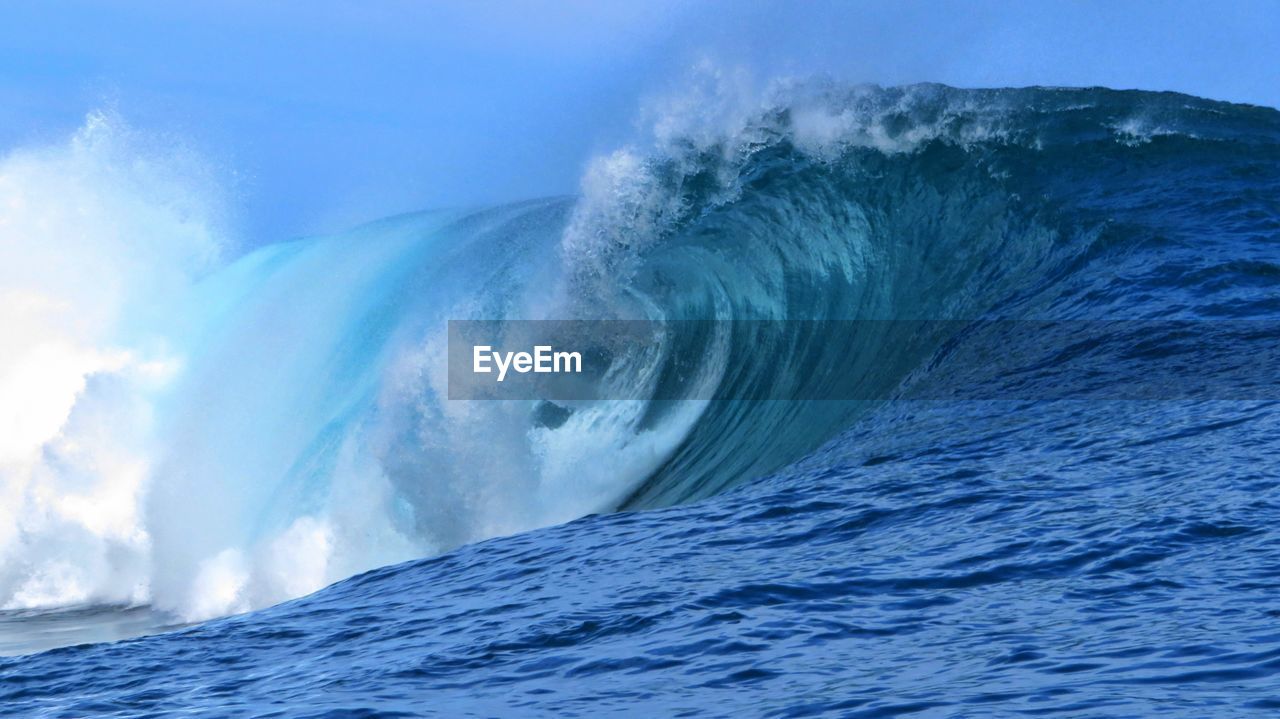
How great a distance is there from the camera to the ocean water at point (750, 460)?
15.0ft

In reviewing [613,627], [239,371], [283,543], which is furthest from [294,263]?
[613,627]

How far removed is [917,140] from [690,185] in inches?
102

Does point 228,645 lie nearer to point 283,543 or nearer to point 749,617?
point 749,617

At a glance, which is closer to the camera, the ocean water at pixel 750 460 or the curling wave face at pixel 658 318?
the ocean water at pixel 750 460

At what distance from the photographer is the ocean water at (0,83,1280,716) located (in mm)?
4574

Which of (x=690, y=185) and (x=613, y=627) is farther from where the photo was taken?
(x=690, y=185)

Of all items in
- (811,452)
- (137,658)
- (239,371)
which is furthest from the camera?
(239,371)

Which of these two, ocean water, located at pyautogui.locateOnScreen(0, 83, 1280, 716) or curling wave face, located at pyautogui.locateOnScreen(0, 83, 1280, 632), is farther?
curling wave face, located at pyautogui.locateOnScreen(0, 83, 1280, 632)

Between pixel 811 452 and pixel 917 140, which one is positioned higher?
pixel 917 140

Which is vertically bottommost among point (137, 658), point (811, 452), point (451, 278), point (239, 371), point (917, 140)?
point (137, 658)

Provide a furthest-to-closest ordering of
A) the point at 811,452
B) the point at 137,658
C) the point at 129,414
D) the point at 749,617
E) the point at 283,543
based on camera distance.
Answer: the point at 129,414
the point at 283,543
the point at 811,452
the point at 137,658
the point at 749,617

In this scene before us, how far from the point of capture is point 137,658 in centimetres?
576

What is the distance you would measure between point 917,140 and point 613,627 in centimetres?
999

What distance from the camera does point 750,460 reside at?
969 cm
